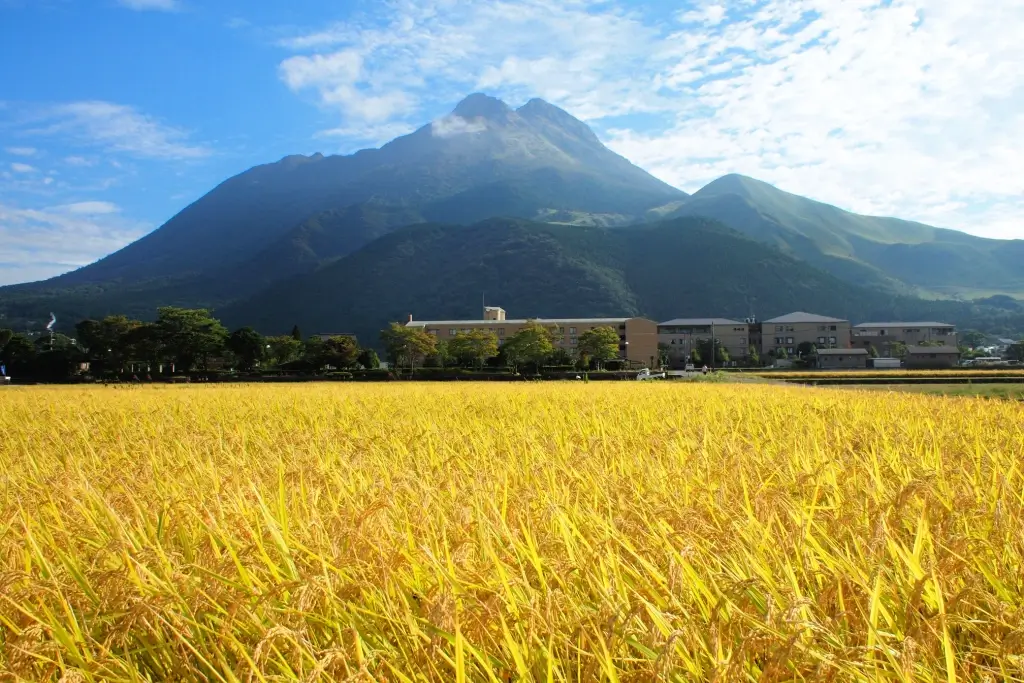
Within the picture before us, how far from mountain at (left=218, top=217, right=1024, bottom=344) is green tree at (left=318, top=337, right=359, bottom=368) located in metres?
89.5

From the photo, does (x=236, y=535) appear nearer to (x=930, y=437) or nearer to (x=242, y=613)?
(x=242, y=613)

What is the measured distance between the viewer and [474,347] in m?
79.7

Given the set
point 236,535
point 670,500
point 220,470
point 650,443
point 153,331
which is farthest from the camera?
point 153,331

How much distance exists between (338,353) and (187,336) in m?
15.8

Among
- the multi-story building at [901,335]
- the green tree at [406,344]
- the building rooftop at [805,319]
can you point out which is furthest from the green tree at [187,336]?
the multi-story building at [901,335]

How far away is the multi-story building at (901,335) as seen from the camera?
124625 mm

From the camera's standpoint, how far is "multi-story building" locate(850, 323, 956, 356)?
125m

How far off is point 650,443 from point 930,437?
253cm

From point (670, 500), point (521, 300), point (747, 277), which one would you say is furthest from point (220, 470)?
point (747, 277)

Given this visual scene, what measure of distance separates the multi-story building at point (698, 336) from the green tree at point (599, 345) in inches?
1553

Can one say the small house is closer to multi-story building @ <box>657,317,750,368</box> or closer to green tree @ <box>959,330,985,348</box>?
multi-story building @ <box>657,317,750,368</box>

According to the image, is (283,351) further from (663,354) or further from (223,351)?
(663,354)

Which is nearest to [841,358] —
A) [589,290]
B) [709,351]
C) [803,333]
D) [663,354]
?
[709,351]

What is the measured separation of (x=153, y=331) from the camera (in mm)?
68000
